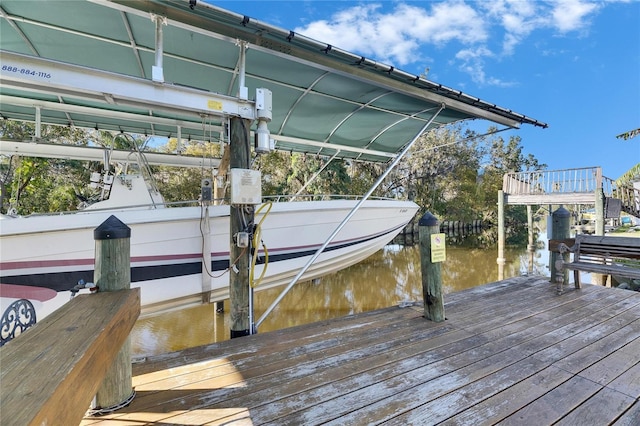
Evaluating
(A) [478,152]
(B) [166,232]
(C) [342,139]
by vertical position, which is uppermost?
(A) [478,152]

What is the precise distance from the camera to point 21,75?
1984 mm

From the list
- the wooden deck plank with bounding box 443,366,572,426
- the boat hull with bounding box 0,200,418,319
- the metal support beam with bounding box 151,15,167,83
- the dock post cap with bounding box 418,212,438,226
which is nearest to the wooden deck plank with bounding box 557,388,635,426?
the wooden deck plank with bounding box 443,366,572,426

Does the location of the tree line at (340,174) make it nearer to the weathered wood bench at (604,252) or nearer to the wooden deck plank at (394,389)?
the weathered wood bench at (604,252)

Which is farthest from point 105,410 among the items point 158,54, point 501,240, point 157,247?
point 501,240

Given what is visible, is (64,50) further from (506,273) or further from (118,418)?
(506,273)

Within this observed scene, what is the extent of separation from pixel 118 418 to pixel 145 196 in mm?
3211

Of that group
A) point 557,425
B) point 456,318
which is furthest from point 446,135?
point 557,425

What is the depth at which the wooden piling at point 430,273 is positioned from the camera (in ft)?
8.66

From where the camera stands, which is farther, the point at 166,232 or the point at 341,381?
the point at 166,232

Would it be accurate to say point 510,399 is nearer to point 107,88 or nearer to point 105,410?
point 105,410

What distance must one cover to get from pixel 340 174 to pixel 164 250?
35.7 feet

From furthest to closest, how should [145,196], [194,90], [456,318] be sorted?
[145,196]
[456,318]
[194,90]

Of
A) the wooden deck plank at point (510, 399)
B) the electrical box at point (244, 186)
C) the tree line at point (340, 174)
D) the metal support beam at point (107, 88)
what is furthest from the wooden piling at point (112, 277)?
the tree line at point (340, 174)

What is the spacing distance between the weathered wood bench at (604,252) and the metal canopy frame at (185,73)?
177 centimetres
